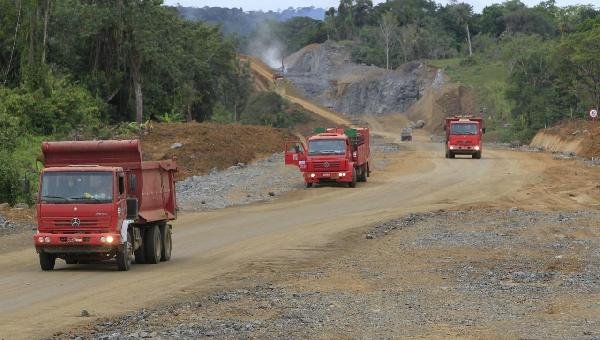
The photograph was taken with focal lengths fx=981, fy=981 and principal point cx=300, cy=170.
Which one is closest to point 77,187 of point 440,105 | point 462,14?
point 440,105

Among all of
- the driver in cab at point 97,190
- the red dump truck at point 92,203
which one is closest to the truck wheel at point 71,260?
the red dump truck at point 92,203

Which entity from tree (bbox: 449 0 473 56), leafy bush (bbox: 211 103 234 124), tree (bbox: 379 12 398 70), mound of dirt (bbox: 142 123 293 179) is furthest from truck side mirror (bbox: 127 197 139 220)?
tree (bbox: 449 0 473 56)

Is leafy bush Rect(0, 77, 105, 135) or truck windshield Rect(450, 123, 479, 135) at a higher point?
leafy bush Rect(0, 77, 105, 135)

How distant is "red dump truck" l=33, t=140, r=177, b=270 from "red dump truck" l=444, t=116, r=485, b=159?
1754 inches

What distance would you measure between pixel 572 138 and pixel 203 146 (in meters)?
31.8

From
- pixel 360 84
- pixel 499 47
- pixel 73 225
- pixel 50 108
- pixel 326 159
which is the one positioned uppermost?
pixel 499 47

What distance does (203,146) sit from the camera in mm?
56406

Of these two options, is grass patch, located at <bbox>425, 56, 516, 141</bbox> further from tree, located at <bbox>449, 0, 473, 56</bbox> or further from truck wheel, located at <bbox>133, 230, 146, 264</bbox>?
truck wheel, located at <bbox>133, 230, 146, 264</bbox>

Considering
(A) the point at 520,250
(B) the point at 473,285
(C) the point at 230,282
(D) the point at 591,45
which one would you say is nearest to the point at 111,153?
(C) the point at 230,282

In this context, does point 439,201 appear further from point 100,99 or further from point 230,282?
point 100,99

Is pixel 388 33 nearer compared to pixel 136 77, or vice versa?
pixel 136 77

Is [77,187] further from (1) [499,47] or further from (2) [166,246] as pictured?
(1) [499,47]

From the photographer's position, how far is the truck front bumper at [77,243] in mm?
19531

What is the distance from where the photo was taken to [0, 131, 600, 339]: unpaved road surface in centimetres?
1527
